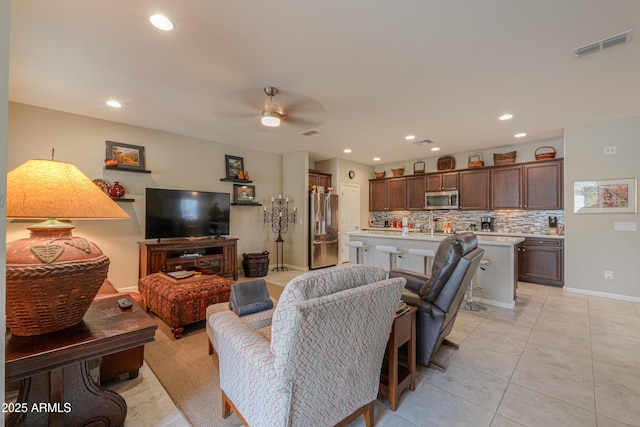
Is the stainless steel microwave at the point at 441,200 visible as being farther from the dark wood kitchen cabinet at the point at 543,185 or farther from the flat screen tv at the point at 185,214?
the flat screen tv at the point at 185,214

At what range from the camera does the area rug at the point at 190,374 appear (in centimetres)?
165

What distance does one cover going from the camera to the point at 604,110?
3.51m

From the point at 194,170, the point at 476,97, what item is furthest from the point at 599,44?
the point at 194,170

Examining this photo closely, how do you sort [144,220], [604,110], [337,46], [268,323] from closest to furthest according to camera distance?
1. [268,323]
2. [337,46]
3. [604,110]
4. [144,220]

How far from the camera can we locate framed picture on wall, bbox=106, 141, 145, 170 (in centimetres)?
395

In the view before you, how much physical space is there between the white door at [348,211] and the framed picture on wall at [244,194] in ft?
7.47

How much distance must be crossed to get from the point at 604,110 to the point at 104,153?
7.03 m

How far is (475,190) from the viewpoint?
572 cm

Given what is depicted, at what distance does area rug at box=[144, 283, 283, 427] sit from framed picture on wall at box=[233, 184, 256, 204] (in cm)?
297

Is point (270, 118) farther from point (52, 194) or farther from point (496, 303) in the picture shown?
point (496, 303)

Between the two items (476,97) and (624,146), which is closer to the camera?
(476,97)

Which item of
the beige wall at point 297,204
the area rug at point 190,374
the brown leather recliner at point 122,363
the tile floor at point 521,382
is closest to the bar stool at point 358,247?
the beige wall at point 297,204

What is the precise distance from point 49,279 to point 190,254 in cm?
349

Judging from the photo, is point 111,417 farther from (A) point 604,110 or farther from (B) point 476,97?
(A) point 604,110
